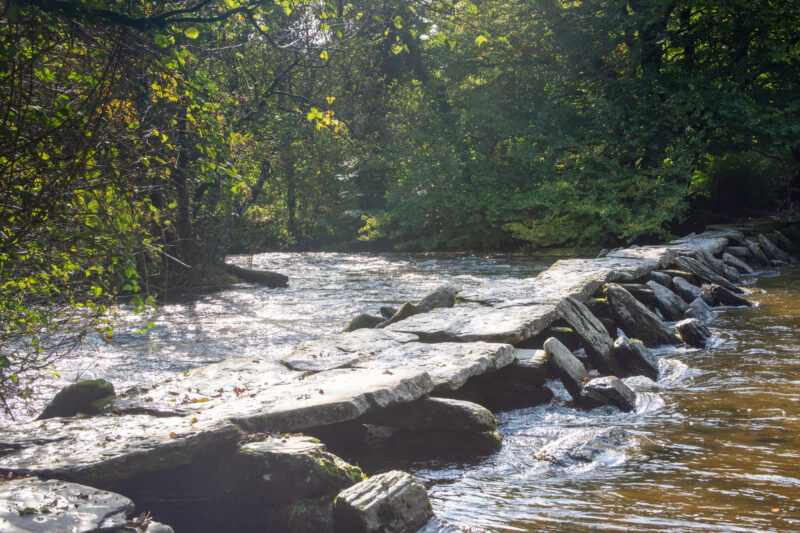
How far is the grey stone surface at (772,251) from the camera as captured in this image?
46.1 feet

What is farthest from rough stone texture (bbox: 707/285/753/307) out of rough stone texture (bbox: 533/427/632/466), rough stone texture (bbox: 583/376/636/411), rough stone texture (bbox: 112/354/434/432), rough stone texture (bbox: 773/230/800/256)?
rough stone texture (bbox: 773/230/800/256)

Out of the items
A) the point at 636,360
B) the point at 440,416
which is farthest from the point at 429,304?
the point at 440,416

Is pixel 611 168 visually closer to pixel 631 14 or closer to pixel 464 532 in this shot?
pixel 631 14

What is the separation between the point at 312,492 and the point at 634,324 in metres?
4.96

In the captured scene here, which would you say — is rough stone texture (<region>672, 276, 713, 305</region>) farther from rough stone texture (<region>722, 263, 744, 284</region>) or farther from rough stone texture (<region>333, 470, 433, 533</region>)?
rough stone texture (<region>333, 470, 433, 533</region>)

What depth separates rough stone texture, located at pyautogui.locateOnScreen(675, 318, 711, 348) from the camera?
6.66 metres

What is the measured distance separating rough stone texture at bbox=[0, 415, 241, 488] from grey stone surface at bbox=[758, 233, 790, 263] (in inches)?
558

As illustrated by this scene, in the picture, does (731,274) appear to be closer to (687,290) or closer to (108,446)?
(687,290)

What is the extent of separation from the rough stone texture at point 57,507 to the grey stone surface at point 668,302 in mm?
7432

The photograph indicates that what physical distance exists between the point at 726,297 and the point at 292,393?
730 centimetres

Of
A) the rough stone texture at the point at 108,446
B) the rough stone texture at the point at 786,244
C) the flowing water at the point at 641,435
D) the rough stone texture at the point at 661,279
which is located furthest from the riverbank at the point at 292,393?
the rough stone texture at the point at 786,244

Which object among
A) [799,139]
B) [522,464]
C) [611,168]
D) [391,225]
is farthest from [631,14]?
[522,464]

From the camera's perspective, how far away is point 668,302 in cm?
848

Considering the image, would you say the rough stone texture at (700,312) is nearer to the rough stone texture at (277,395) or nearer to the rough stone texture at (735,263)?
the rough stone texture at (735,263)
